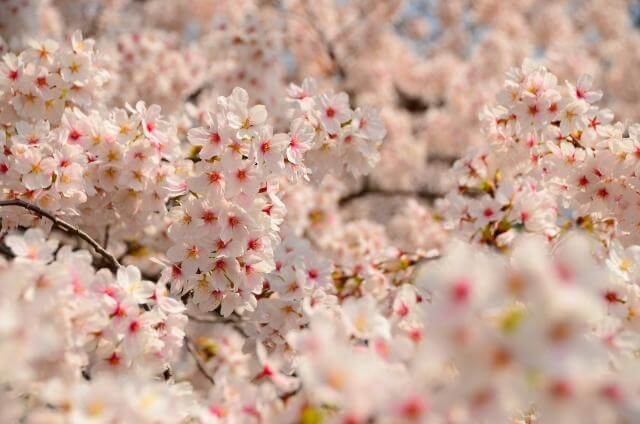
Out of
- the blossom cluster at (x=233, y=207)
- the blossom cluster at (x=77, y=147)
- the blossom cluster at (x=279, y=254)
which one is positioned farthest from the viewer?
the blossom cluster at (x=77, y=147)

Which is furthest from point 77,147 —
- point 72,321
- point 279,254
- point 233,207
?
point 72,321

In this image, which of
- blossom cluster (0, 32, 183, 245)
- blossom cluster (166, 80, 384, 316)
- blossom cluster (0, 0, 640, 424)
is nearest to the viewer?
blossom cluster (0, 0, 640, 424)

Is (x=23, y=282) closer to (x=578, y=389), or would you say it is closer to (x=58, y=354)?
(x=58, y=354)

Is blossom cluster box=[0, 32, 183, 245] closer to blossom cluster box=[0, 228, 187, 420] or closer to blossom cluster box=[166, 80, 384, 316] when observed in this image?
blossom cluster box=[166, 80, 384, 316]

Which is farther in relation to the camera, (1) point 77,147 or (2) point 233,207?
(1) point 77,147

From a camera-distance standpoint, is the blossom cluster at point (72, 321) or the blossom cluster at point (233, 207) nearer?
the blossom cluster at point (72, 321)

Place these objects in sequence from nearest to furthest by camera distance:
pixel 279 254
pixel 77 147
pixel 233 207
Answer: pixel 233 207 < pixel 77 147 < pixel 279 254

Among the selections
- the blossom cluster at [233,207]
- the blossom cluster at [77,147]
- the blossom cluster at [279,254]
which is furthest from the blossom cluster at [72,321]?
the blossom cluster at [77,147]

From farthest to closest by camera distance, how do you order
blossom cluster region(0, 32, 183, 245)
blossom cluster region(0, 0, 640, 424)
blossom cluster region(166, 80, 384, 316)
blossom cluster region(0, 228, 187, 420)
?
blossom cluster region(0, 32, 183, 245) < blossom cluster region(166, 80, 384, 316) < blossom cluster region(0, 228, 187, 420) < blossom cluster region(0, 0, 640, 424)

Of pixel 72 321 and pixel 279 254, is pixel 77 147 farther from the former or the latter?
pixel 72 321

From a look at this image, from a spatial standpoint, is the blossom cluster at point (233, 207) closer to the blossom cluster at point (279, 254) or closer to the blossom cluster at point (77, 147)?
the blossom cluster at point (279, 254)

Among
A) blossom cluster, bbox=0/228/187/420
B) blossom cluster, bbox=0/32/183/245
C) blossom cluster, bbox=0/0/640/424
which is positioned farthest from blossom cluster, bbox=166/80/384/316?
blossom cluster, bbox=0/228/187/420
